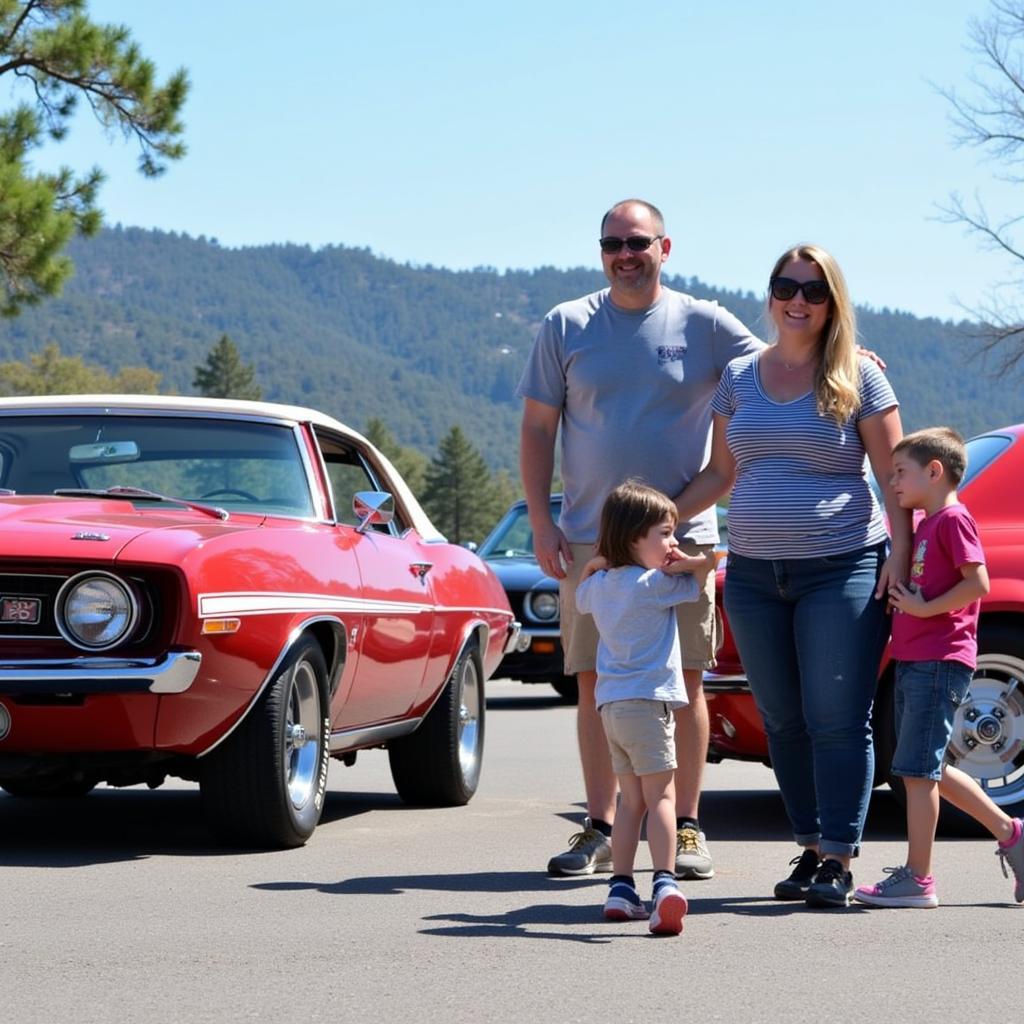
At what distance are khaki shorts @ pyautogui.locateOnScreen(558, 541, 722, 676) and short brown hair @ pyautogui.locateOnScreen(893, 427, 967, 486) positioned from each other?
38.7 inches

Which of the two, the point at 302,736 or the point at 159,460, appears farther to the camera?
the point at 159,460

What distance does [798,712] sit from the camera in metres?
6.23

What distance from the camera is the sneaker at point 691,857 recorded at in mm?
6449

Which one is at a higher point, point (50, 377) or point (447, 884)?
point (50, 377)

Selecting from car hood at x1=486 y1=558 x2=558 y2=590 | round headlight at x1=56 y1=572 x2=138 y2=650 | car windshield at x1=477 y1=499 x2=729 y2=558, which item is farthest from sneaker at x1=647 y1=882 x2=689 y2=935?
car windshield at x1=477 y1=499 x2=729 y2=558

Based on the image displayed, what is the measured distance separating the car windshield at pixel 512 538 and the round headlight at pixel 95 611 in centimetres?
1140

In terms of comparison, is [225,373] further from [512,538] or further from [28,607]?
[28,607]

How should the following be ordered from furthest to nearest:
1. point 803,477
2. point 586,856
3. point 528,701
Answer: point 528,701
point 586,856
point 803,477

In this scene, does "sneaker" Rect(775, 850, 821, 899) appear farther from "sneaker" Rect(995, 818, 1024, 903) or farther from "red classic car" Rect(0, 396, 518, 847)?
"red classic car" Rect(0, 396, 518, 847)

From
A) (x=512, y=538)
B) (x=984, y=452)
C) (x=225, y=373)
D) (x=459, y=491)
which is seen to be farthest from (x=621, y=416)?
(x=459, y=491)

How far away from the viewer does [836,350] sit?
6.09 metres

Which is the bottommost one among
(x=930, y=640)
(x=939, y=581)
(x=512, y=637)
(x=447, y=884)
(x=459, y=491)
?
(x=447, y=884)

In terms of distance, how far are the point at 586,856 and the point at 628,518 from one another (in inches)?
55.1

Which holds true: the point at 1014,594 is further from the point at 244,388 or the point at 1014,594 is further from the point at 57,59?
the point at 244,388
